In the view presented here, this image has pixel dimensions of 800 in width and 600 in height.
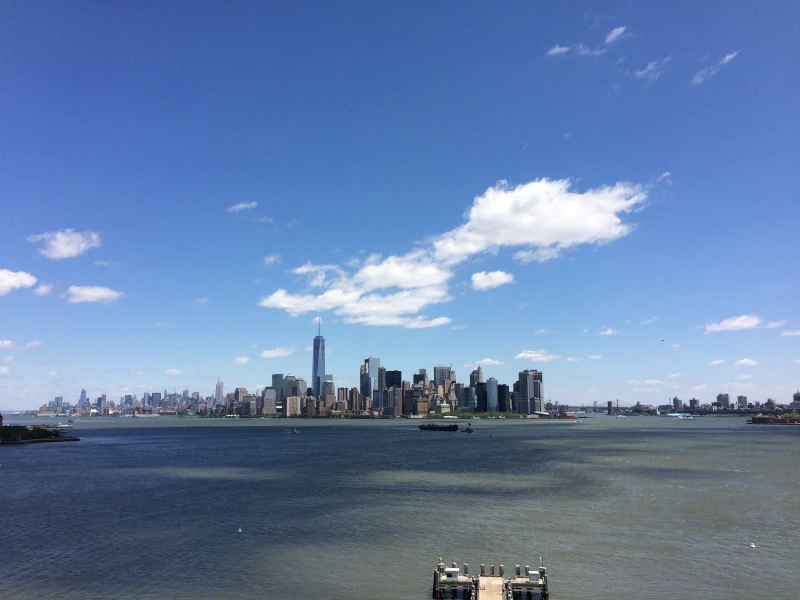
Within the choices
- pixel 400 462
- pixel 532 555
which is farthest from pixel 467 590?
pixel 400 462

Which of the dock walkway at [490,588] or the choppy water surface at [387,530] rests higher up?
the dock walkway at [490,588]

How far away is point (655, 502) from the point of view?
64.8 metres

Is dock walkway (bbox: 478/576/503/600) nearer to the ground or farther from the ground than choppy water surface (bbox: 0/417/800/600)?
farther from the ground

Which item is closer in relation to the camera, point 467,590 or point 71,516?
point 467,590

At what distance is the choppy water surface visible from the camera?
38188 millimetres

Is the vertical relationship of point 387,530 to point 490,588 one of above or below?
below

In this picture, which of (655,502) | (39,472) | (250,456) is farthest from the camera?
(250,456)

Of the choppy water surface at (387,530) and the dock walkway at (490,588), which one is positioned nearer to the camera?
the dock walkway at (490,588)

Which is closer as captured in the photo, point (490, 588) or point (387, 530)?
point (490, 588)

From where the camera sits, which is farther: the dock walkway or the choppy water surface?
the choppy water surface

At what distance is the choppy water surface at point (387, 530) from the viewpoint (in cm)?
3819

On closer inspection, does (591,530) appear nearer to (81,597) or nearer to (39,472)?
(81,597)

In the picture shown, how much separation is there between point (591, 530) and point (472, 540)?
41.3ft

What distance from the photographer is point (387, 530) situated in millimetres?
52781
